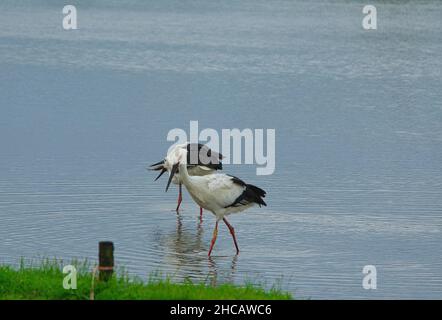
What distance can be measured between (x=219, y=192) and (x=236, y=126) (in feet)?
31.0

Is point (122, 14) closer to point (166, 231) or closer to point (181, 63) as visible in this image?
point (181, 63)

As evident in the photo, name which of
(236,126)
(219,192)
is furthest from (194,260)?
(236,126)

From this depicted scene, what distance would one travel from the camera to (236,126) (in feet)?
85.1

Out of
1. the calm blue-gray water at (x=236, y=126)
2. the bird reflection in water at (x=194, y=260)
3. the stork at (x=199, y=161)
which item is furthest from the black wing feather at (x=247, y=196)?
the stork at (x=199, y=161)

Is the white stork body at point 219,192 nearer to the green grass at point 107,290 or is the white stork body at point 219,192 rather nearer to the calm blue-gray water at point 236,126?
the calm blue-gray water at point 236,126

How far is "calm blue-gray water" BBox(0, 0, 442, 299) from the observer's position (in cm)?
1630

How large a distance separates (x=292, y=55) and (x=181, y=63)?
15.0ft

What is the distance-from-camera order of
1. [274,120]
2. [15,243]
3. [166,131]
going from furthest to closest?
[274,120] → [166,131] → [15,243]

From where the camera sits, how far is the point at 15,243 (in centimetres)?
1638

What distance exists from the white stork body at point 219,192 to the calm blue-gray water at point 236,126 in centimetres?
58

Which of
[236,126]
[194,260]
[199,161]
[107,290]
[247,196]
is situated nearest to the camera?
[107,290]

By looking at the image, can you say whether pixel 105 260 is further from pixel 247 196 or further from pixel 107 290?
pixel 247 196

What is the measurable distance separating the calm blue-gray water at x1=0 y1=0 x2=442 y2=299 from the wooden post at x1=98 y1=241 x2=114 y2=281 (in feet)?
9.31
